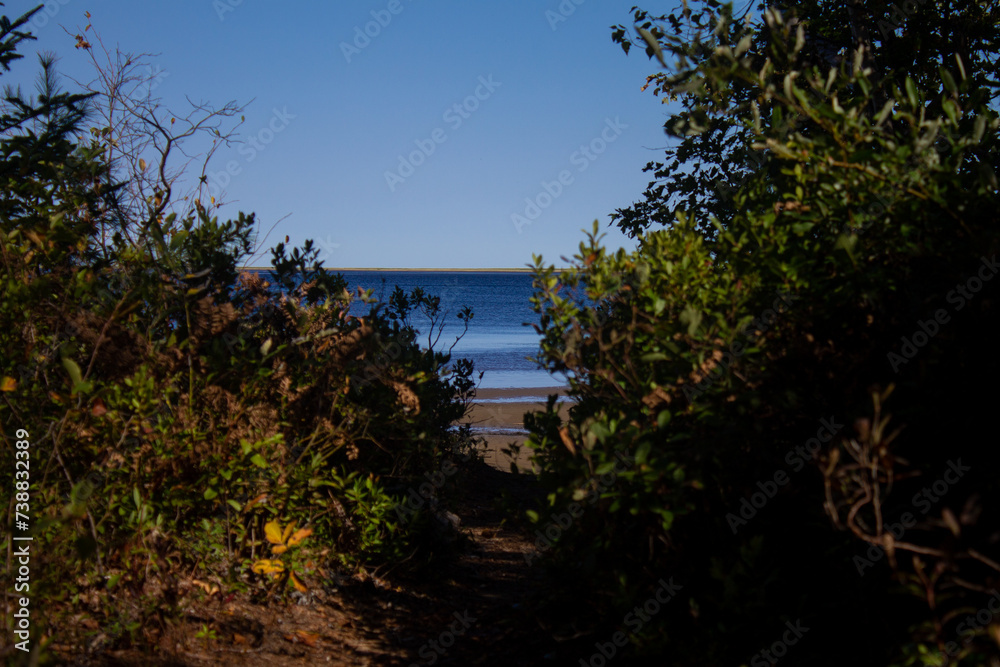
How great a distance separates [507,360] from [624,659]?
2469 centimetres

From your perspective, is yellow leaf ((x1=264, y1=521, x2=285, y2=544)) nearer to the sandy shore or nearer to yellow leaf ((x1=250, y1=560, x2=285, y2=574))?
yellow leaf ((x1=250, y1=560, x2=285, y2=574))

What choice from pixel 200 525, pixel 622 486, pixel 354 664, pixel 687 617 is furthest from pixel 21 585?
pixel 687 617

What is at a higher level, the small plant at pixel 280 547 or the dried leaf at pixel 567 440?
the dried leaf at pixel 567 440


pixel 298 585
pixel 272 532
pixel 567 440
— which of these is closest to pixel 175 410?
pixel 272 532

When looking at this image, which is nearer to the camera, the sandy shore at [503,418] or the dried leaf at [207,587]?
the dried leaf at [207,587]

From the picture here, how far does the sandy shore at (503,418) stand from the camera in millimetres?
9953

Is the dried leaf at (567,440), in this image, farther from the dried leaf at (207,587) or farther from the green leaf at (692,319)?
the dried leaf at (207,587)

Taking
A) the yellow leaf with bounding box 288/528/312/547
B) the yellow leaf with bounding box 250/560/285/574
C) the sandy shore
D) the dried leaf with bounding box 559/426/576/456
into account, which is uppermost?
the dried leaf with bounding box 559/426/576/456

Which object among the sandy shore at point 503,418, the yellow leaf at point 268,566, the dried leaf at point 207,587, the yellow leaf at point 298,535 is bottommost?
the sandy shore at point 503,418

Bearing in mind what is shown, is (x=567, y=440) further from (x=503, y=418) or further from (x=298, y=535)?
(x=503, y=418)

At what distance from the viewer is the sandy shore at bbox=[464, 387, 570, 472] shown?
9953mm

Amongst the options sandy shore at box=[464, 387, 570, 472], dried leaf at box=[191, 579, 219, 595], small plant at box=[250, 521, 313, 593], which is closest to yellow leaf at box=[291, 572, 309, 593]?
small plant at box=[250, 521, 313, 593]

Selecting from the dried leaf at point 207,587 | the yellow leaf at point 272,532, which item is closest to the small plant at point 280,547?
the yellow leaf at point 272,532

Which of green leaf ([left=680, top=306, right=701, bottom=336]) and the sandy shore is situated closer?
green leaf ([left=680, top=306, right=701, bottom=336])
